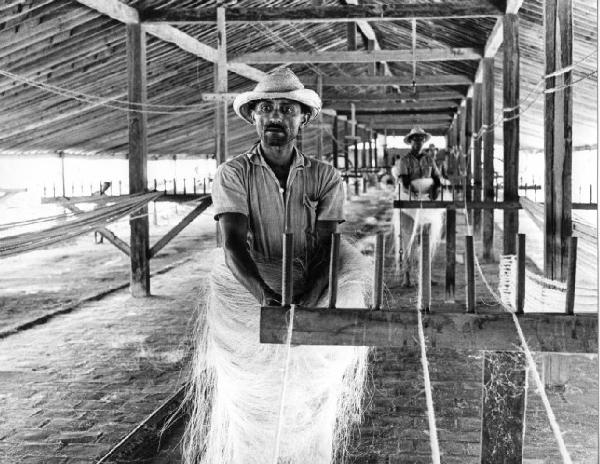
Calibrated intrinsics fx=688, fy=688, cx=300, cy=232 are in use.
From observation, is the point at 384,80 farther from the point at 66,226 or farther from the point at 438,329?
the point at 438,329

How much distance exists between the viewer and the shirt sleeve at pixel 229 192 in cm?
242

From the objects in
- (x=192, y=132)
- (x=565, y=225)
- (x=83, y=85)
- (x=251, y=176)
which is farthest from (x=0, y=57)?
(x=192, y=132)

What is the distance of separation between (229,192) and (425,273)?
0.82 meters

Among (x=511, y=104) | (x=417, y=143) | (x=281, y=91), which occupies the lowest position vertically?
(x=281, y=91)

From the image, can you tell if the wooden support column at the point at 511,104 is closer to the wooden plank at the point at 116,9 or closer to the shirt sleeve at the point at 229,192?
the wooden plank at the point at 116,9

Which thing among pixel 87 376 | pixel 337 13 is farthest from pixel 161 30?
pixel 87 376

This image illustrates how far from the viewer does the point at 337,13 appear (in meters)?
6.47

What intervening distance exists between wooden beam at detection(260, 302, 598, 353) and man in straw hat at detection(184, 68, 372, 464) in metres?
0.46

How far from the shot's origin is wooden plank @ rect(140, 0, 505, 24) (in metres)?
6.31

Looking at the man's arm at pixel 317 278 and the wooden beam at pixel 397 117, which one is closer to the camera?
the man's arm at pixel 317 278

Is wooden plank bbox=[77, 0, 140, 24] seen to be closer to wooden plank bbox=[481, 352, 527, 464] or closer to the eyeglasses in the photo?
the eyeglasses

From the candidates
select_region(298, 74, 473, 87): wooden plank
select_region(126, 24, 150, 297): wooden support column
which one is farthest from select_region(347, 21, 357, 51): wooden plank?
select_region(126, 24, 150, 297): wooden support column

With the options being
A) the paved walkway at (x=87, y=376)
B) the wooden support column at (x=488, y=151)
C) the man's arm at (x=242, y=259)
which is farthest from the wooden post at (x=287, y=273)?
the wooden support column at (x=488, y=151)

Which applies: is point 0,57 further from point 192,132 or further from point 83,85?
point 192,132
